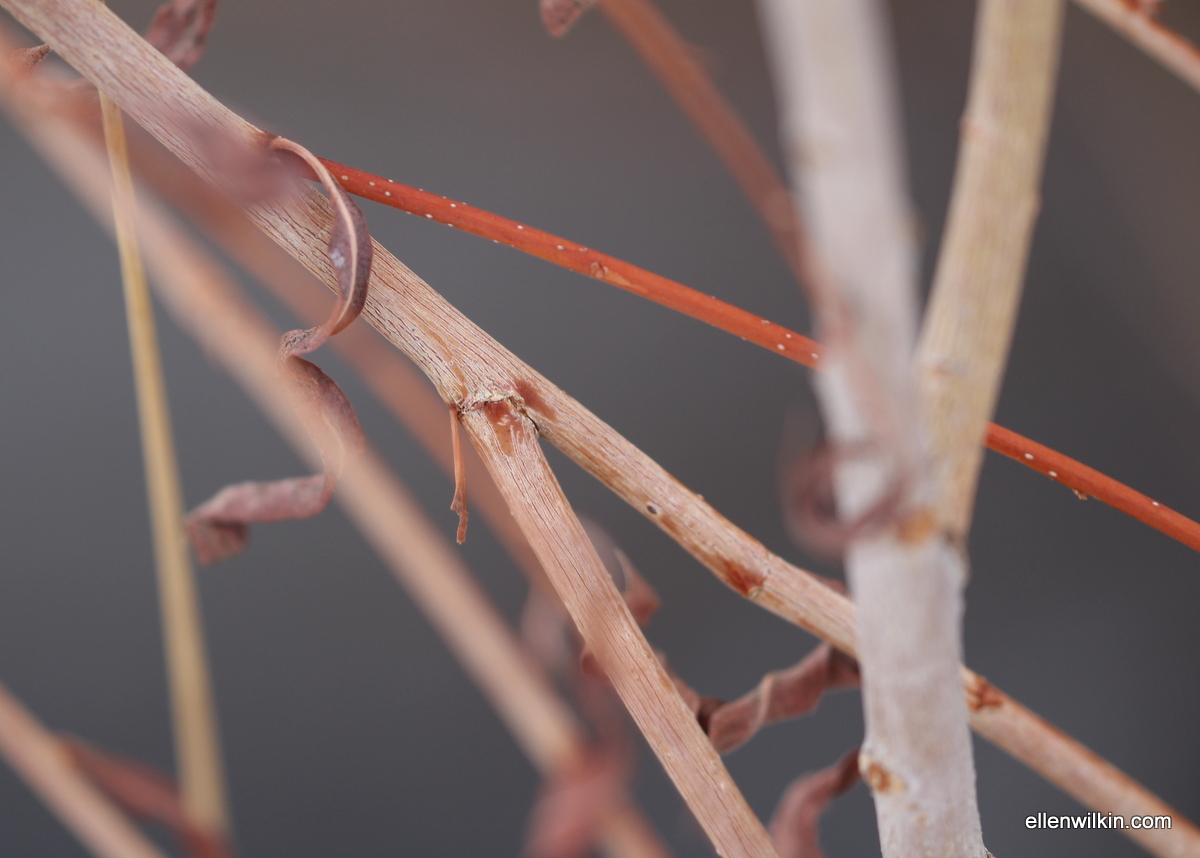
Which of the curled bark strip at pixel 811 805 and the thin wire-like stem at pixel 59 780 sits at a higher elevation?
the curled bark strip at pixel 811 805

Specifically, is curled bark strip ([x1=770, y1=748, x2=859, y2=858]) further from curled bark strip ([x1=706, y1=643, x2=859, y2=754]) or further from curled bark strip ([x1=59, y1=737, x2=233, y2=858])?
curled bark strip ([x1=59, y1=737, x2=233, y2=858])

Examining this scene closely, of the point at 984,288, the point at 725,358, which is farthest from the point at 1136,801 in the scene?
the point at 725,358

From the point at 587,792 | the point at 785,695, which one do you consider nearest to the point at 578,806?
the point at 587,792

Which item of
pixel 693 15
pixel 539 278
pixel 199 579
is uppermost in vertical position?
pixel 693 15

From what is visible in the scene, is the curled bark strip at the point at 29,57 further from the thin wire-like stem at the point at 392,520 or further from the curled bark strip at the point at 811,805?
the curled bark strip at the point at 811,805

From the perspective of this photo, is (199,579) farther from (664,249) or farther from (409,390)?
(409,390)

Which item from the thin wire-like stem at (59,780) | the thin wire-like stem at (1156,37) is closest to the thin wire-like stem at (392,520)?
the thin wire-like stem at (59,780)

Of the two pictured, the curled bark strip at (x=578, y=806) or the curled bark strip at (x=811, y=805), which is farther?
the curled bark strip at (x=811, y=805)
